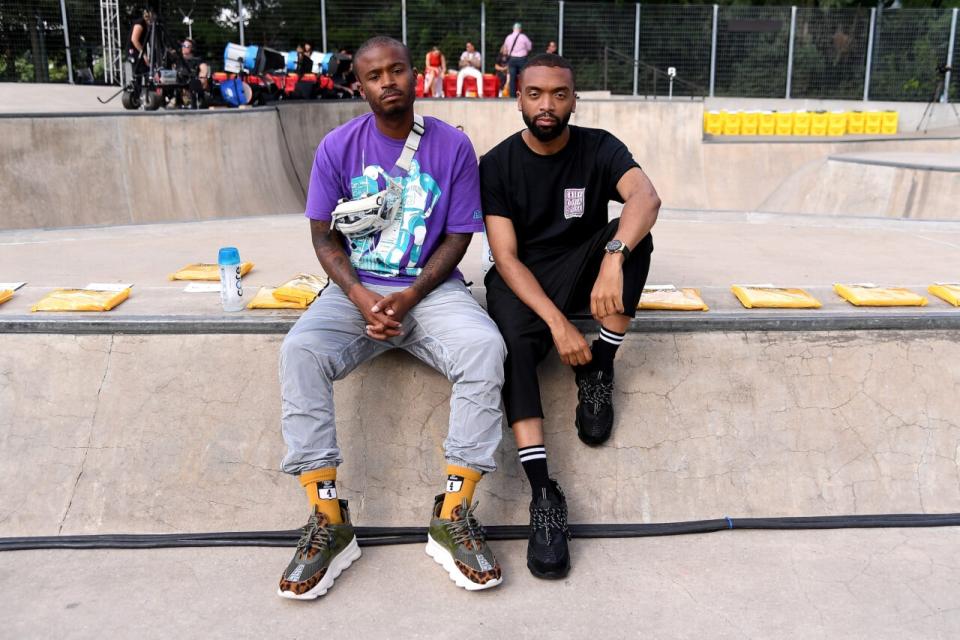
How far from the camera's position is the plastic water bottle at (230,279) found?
155 inches

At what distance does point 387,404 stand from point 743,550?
5.17 ft

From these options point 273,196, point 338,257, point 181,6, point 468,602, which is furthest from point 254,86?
point 468,602

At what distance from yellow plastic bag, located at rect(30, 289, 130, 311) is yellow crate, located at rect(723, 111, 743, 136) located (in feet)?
63.2

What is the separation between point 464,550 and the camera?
2986 millimetres

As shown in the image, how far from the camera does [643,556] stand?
10.6ft

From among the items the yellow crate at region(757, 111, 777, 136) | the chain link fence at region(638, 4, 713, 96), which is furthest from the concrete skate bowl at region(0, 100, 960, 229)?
the chain link fence at region(638, 4, 713, 96)

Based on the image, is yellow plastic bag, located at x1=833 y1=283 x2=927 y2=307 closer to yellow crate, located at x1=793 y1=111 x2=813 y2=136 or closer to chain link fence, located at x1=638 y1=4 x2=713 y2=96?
yellow crate, located at x1=793 y1=111 x2=813 y2=136

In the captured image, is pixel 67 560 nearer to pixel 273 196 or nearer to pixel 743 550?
pixel 743 550

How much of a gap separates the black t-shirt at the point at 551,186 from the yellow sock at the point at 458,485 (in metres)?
1.01

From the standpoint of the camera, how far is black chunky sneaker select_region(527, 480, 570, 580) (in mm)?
3012

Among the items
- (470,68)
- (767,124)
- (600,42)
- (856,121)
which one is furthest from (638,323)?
(600,42)

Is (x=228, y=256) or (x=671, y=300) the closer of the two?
(x=228, y=256)

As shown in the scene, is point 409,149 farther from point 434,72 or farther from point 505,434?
point 434,72

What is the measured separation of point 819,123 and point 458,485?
69.6 ft
